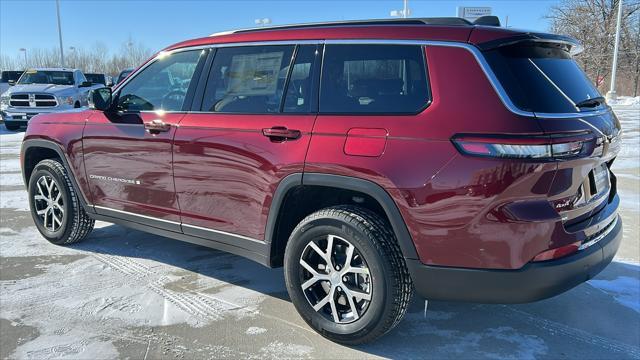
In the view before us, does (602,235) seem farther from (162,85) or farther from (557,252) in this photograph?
(162,85)

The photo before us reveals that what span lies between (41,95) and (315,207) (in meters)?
14.2

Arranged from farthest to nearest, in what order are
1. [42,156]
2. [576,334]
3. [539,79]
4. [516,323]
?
[42,156] → [516,323] → [576,334] → [539,79]

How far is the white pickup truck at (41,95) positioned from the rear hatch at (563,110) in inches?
574

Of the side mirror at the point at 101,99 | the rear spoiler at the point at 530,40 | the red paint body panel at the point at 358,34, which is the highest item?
the red paint body panel at the point at 358,34

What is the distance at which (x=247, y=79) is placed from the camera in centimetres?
350

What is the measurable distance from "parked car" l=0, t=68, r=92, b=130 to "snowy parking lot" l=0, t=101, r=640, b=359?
11597 mm

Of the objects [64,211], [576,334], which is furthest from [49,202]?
[576,334]

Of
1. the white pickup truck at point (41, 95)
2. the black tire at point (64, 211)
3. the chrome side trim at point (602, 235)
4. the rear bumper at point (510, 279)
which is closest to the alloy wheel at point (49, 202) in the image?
the black tire at point (64, 211)

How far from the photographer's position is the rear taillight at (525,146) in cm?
239

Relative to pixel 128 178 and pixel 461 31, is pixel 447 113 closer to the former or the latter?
pixel 461 31

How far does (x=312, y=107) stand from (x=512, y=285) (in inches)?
60.1

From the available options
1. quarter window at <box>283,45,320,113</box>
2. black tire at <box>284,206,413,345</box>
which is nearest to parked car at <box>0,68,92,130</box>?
quarter window at <box>283,45,320,113</box>

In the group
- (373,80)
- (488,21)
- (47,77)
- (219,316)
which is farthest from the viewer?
(47,77)

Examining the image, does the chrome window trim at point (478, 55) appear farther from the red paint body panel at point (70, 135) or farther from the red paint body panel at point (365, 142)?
the red paint body panel at point (70, 135)
